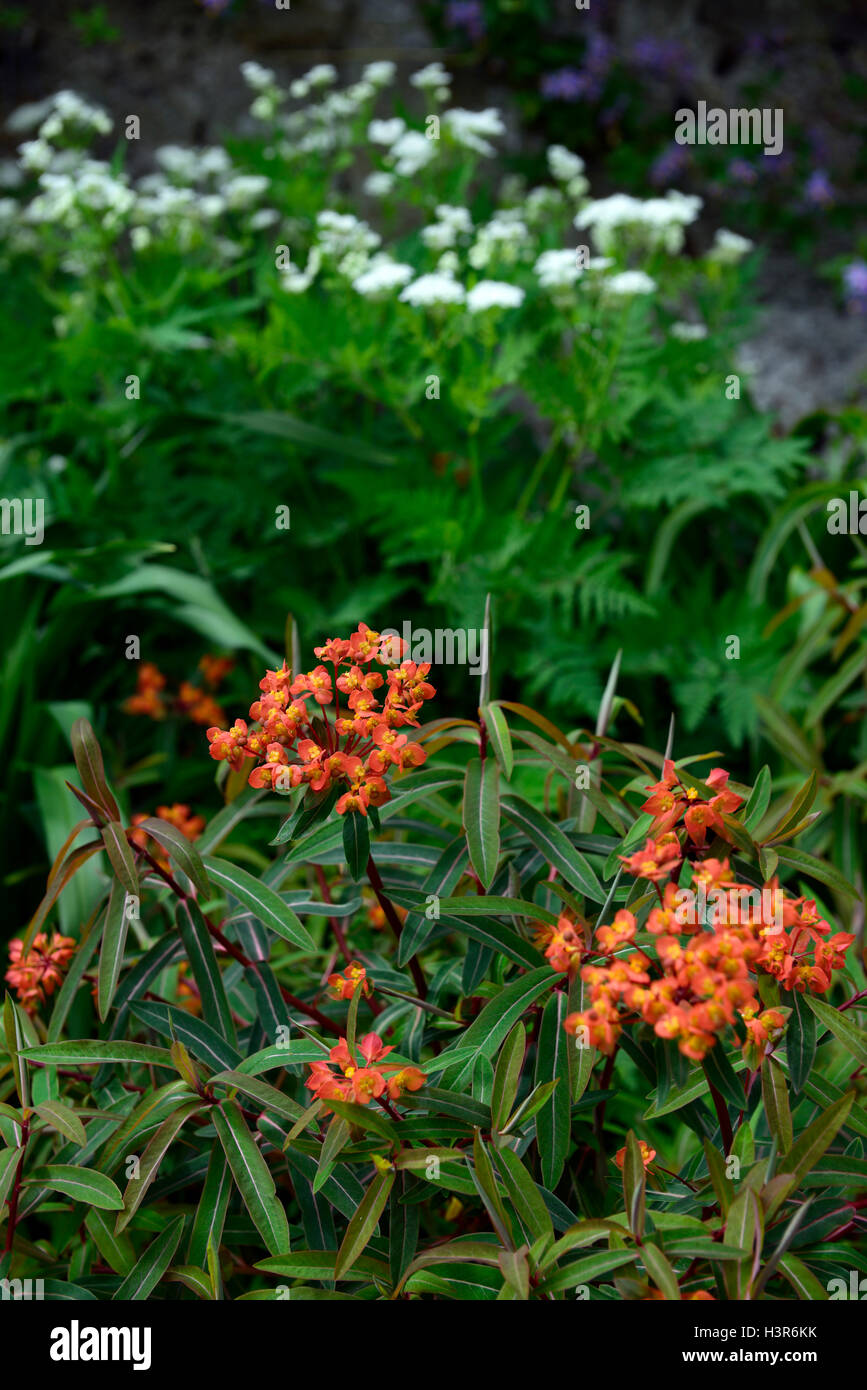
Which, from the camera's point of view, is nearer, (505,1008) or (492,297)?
(505,1008)

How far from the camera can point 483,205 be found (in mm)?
2535

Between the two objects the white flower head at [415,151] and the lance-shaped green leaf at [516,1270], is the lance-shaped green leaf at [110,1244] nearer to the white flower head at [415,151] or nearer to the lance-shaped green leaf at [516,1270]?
the lance-shaped green leaf at [516,1270]

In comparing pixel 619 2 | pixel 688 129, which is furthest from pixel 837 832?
pixel 619 2

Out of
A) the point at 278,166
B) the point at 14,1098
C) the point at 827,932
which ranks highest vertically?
the point at 278,166

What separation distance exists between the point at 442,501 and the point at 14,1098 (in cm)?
116

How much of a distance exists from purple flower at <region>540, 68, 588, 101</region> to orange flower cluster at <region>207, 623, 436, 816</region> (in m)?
3.02

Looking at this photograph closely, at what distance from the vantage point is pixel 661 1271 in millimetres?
651

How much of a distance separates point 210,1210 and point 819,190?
3.42 meters

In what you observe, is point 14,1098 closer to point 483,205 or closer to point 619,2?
point 483,205

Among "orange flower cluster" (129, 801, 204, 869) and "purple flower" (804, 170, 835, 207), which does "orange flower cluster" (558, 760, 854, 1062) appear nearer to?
"orange flower cluster" (129, 801, 204, 869)

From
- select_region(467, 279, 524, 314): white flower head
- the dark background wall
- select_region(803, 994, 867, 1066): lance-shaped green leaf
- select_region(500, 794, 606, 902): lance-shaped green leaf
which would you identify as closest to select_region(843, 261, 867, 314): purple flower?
the dark background wall

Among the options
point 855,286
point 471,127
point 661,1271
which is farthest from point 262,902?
point 855,286

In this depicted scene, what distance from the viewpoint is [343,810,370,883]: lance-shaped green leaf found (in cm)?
80

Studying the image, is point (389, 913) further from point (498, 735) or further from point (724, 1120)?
point (724, 1120)
